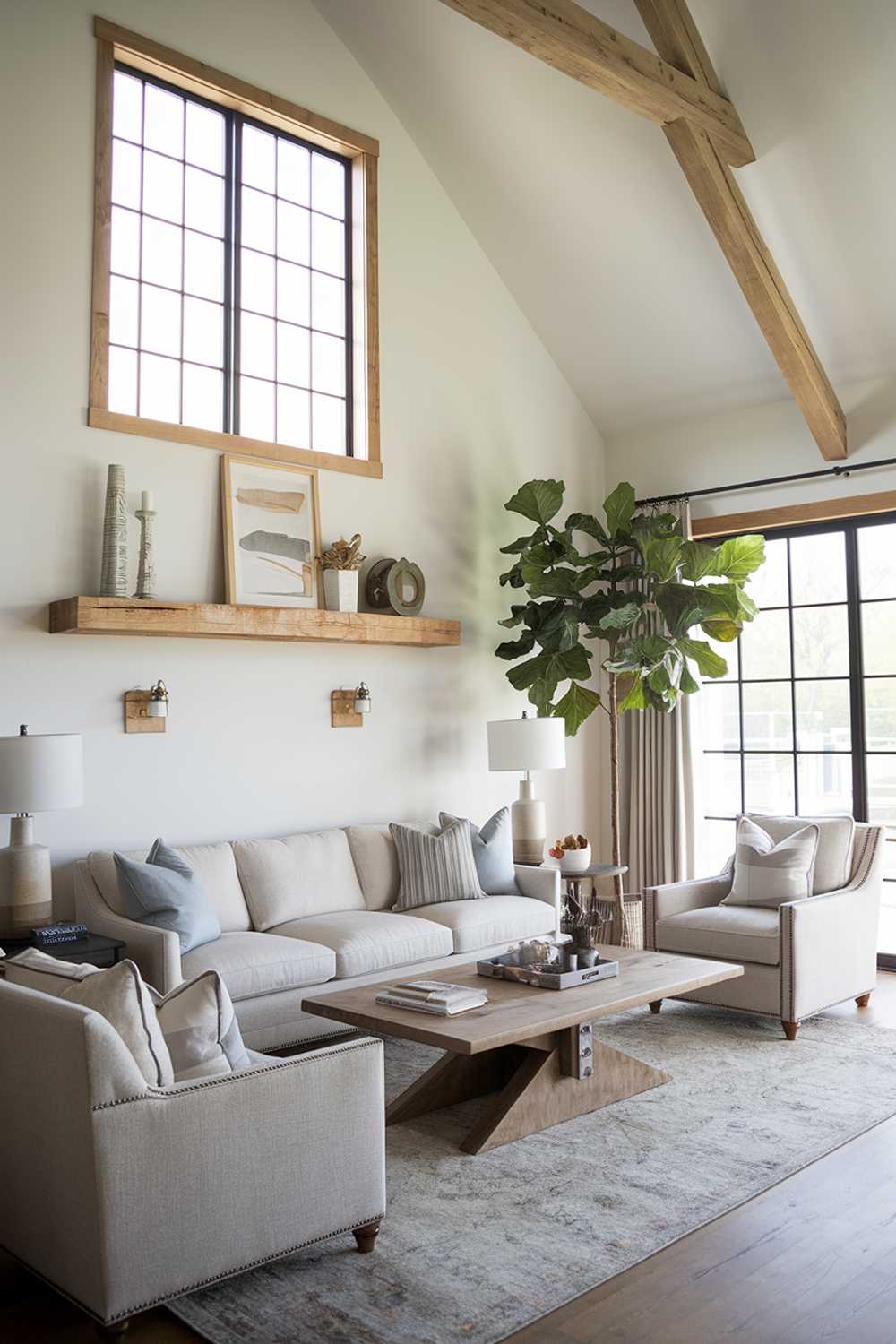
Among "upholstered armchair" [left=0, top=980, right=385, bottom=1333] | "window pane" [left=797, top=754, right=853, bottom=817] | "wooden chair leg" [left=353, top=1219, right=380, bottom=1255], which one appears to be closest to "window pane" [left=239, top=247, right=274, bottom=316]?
"window pane" [left=797, top=754, right=853, bottom=817]

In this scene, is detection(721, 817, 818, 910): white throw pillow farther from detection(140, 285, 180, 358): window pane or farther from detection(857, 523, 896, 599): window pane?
detection(140, 285, 180, 358): window pane

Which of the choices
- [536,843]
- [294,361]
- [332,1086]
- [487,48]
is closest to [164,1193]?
[332,1086]

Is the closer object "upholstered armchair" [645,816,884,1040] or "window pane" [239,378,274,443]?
"upholstered armchair" [645,816,884,1040]

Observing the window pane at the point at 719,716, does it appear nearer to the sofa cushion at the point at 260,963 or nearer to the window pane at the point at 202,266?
the sofa cushion at the point at 260,963

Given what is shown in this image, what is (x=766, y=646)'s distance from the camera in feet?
22.6

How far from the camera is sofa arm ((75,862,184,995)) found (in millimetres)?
4164

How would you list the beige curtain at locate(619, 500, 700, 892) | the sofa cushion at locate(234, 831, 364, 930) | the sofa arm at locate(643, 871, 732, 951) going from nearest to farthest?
the sofa cushion at locate(234, 831, 364, 930) < the sofa arm at locate(643, 871, 732, 951) < the beige curtain at locate(619, 500, 700, 892)

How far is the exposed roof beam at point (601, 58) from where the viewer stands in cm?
467

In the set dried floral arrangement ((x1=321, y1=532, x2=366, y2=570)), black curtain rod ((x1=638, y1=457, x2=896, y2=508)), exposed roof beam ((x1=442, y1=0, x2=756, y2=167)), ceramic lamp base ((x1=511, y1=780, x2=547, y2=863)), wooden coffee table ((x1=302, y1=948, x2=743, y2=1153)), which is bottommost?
wooden coffee table ((x1=302, y1=948, x2=743, y2=1153))

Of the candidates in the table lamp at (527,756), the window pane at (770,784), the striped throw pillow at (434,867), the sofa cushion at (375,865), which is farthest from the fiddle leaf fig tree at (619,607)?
the sofa cushion at (375,865)

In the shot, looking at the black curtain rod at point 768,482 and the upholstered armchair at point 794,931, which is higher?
the black curtain rod at point 768,482

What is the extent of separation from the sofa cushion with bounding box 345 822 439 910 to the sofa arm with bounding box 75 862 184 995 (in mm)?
1377

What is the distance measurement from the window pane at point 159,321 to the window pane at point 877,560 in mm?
3853

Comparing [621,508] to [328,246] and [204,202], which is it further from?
[204,202]
